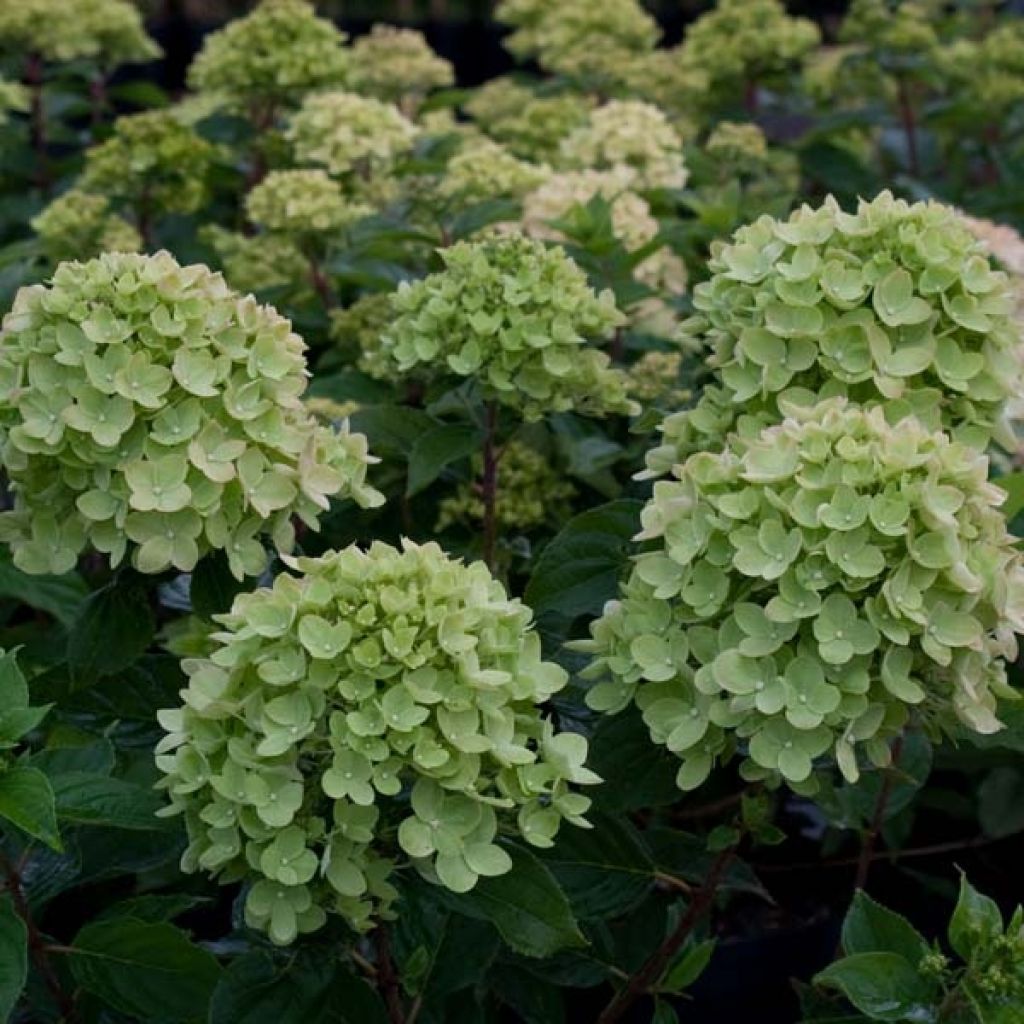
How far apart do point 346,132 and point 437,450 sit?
108 cm

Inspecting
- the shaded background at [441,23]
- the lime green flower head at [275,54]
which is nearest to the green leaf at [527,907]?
the lime green flower head at [275,54]

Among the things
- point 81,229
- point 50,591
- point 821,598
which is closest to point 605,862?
point 821,598

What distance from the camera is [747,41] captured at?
138 inches

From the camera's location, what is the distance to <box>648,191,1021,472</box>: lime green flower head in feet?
5.35

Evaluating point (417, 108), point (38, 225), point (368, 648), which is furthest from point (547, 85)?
point (368, 648)

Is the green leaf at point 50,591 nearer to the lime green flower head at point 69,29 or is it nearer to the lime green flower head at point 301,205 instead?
the lime green flower head at point 301,205

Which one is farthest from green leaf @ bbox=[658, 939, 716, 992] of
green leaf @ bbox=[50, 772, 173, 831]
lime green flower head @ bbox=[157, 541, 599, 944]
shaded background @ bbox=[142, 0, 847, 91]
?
shaded background @ bbox=[142, 0, 847, 91]

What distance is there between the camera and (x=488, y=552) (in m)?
2.02

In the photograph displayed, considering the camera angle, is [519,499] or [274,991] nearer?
[274,991]

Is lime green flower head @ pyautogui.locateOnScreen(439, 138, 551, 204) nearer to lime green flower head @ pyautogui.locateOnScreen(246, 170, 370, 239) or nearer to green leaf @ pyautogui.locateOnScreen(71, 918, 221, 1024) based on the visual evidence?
lime green flower head @ pyautogui.locateOnScreen(246, 170, 370, 239)

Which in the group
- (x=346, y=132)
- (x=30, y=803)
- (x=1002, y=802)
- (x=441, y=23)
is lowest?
(x=441, y=23)

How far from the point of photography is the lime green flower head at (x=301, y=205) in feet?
8.55

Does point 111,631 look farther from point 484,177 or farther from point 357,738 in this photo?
point 484,177

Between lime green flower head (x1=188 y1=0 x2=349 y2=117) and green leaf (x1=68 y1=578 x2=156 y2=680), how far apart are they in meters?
1.63
